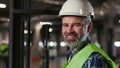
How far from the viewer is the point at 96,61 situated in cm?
205

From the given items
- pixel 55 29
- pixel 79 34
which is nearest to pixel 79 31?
pixel 79 34

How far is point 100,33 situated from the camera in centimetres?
388

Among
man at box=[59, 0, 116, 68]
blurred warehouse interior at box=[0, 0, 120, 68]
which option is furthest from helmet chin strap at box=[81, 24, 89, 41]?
blurred warehouse interior at box=[0, 0, 120, 68]

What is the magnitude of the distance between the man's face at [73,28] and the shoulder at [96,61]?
234mm

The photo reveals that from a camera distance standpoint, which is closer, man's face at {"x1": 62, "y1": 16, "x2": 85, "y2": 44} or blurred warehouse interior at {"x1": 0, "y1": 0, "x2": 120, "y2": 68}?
man's face at {"x1": 62, "y1": 16, "x2": 85, "y2": 44}

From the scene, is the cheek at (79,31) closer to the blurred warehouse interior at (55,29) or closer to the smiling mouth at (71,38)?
the smiling mouth at (71,38)

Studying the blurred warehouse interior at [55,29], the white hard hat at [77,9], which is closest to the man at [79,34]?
the white hard hat at [77,9]

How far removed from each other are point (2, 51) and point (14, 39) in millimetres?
393

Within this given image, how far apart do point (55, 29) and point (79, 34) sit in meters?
1.41

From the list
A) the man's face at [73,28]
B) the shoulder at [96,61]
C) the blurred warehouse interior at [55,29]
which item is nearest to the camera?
the shoulder at [96,61]

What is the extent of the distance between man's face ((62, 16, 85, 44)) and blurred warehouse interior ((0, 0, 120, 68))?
1235 millimetres

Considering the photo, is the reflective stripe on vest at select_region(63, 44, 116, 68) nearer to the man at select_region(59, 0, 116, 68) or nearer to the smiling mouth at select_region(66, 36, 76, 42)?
the man at select_region(59, 0, 116, 68)

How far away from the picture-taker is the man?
7.00 feet

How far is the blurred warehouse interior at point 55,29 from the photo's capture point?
3572mm
